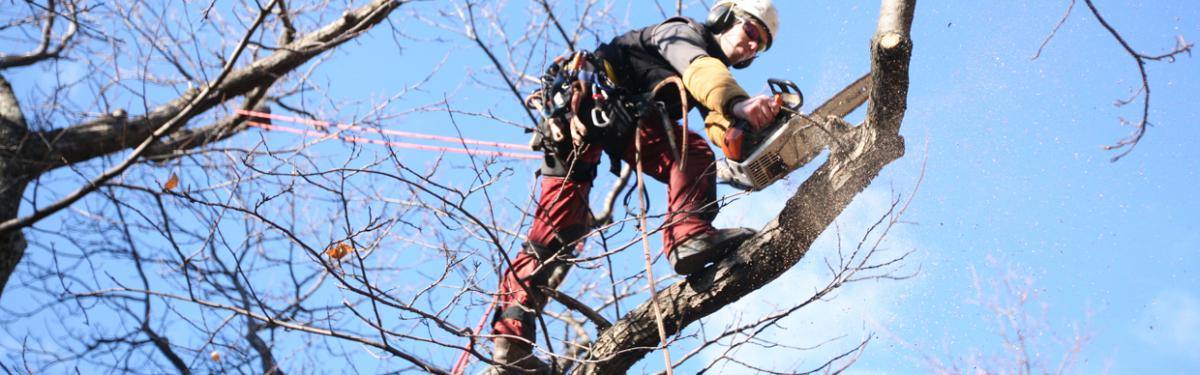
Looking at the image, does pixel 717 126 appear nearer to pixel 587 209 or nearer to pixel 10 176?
pixel 587 209

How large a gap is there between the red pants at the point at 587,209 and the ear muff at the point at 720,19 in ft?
1.33

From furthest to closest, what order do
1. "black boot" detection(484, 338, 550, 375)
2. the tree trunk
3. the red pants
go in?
the tree trunk < "black boot" detection(484, 338, 550, 375) < the red pants

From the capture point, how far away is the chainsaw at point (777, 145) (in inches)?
143

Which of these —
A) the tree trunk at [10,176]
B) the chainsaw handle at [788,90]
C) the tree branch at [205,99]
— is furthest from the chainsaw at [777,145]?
the tree trunk at [10,176]

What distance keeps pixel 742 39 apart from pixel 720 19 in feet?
0.37

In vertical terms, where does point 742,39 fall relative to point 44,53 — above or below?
below

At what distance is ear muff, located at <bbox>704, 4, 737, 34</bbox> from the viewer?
4.09m

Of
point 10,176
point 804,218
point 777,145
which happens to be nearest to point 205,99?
point 10,176

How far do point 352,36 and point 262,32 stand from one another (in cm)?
57

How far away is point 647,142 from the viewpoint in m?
4.05

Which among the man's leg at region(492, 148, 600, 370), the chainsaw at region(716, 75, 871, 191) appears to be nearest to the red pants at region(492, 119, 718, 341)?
the man's leg at region(492, 148, 600, 370)

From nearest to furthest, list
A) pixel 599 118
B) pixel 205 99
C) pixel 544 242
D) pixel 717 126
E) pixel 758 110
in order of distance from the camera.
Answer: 1. pixel 758 110
2. pixel 717 126
3. pixel 599 118
4. pixel 544 242
5. pixel 205 99

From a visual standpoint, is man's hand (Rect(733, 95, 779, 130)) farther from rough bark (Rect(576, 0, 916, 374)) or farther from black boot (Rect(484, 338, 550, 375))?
black boot (Rect(484, 338, 550, 375))

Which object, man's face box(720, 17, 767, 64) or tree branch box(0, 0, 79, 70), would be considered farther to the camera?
tree branch box(0, 0, 79, 70)
